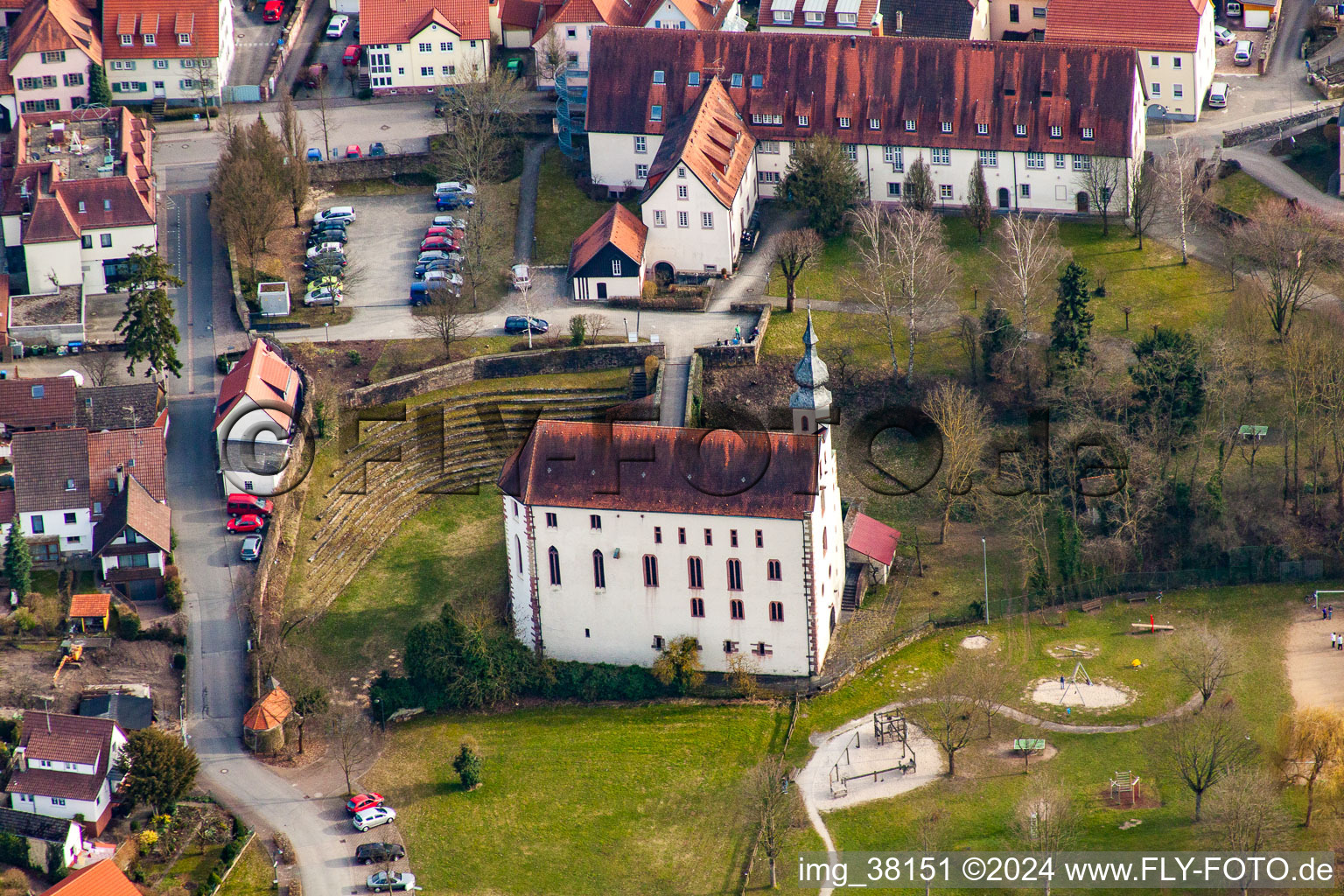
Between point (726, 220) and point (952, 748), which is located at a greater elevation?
point (726, 220)

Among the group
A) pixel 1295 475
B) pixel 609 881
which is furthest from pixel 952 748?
pixel 1295 475

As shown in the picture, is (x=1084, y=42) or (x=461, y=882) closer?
(x=461, y=882)

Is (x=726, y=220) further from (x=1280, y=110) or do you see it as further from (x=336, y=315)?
(x=1280, y=110)

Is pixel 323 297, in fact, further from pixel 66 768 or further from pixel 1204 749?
pixel 1204 749

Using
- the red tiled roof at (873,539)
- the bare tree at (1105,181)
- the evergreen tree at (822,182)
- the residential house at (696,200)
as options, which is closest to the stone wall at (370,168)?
the residential house at (696,200)

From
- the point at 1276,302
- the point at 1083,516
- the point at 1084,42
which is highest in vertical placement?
the point at 1084,42

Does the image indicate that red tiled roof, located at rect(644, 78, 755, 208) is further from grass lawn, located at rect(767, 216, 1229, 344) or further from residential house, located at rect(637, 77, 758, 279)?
grass lawn, located at rect(767, 216, 1229, 344)

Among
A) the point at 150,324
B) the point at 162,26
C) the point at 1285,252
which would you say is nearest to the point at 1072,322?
the point at 1285,252

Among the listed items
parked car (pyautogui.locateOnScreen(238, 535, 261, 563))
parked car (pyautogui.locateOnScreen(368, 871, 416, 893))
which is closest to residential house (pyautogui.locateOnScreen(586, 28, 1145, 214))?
parked car (pyautogui.locateOnScreen(238, 535, 261, 563))
